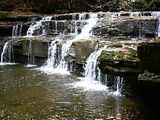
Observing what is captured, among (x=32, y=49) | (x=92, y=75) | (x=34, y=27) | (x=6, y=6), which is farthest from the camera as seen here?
(x=6, y=6)

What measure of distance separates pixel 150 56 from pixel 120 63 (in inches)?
74.0

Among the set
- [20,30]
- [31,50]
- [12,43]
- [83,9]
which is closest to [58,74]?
[31,50]

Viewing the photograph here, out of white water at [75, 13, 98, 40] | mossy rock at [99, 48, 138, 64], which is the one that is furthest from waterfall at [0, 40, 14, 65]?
mossy rock at [99, 48, 138, 64]

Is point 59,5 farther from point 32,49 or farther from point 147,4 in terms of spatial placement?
point 32,49

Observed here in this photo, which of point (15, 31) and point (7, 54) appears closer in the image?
point (7, 54)

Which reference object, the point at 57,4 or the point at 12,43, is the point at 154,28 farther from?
the point at 57,4

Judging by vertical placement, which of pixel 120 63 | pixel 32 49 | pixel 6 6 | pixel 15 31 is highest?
pixel 6 6

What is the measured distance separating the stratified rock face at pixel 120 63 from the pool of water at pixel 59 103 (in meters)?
1.02

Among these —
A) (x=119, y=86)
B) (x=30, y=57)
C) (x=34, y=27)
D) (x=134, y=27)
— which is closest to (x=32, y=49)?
(x=30, y=57)

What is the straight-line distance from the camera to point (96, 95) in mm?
11484

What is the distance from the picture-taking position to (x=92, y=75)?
13680mm

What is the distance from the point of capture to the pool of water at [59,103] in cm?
956

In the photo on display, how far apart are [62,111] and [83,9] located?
14986 mm

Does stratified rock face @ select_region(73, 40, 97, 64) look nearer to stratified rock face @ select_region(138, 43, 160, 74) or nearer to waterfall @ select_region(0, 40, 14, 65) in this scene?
waterfall @ select_region(0, 40, 14, 65)
